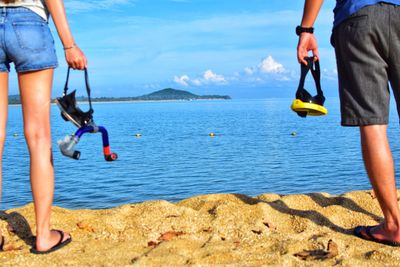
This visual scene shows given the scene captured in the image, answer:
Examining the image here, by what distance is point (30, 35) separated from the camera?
3.51 m

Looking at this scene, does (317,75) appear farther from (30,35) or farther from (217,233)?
(30,35)

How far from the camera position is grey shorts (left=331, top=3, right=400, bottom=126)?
3.60 m

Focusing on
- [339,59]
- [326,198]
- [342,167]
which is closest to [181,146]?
[342,167]

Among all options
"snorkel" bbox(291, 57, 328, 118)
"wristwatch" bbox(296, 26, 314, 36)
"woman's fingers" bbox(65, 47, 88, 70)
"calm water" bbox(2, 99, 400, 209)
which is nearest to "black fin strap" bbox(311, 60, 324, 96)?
"snorkel" bbox(291, 57, 328, 118)

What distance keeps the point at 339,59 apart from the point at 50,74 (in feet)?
7.52

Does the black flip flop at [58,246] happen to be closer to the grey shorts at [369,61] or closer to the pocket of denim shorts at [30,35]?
the pocket of denim shorts at [30,35]

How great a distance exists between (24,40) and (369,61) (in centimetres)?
259

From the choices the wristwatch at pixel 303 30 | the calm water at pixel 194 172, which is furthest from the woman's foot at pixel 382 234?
the calm water at pixel 194 172

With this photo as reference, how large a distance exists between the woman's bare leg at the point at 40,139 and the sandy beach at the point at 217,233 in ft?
1.00

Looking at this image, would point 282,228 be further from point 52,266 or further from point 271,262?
point 52,266

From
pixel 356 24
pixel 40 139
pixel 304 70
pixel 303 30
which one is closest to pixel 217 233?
pixel 304 70

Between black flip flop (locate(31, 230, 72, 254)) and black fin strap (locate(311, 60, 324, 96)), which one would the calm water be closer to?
black flip flop (locate(31, 230, 72, 254))

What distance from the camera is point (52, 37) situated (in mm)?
3705

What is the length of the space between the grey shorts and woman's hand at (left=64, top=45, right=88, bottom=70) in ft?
6.65
